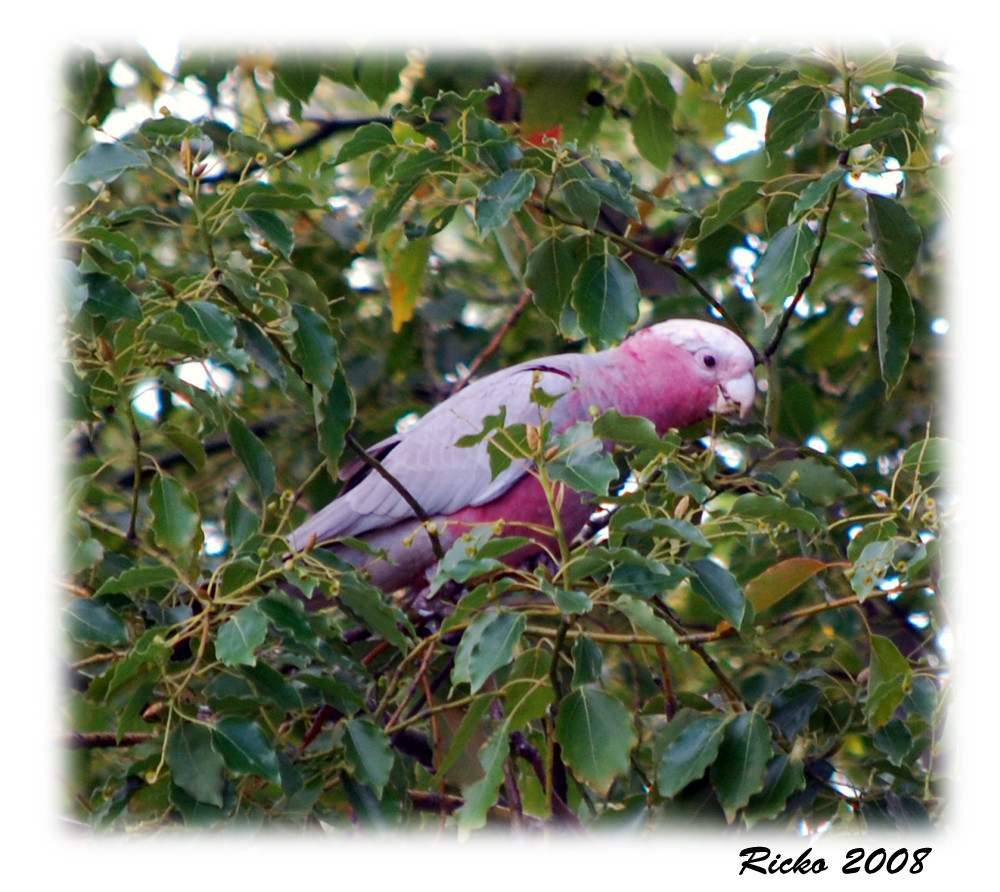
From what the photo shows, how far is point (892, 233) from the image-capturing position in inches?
112

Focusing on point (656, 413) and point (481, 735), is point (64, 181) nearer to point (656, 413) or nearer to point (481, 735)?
point (481, 735)

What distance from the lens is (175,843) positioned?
8.58 ft

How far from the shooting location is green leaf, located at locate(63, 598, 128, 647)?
2.57 meters

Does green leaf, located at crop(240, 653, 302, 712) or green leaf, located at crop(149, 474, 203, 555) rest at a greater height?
green leaf, located at crop(149, 474, 203, 555)

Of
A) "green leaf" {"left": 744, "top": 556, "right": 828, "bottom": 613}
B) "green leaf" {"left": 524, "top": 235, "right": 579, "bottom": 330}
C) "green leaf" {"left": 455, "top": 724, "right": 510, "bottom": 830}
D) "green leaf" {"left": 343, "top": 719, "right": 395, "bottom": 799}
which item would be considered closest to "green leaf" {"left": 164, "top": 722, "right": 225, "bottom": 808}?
"green leaf" {"left": 343, "top": 719, "right": 395, "bottom": 799}

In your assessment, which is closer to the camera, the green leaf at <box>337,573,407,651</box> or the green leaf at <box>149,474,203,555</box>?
the green leaf at <box>337,573,407,651</box>

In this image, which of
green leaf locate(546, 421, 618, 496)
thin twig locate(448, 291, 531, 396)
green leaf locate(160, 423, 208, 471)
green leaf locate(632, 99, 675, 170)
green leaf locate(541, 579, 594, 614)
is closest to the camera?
green leaf locate(541, 579, 594, 614)

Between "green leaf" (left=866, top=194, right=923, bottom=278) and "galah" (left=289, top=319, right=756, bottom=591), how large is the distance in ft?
3.74

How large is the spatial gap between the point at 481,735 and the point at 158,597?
1.05 m

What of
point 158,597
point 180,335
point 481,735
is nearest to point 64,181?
point 180,335

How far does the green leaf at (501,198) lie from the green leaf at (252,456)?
0.76m

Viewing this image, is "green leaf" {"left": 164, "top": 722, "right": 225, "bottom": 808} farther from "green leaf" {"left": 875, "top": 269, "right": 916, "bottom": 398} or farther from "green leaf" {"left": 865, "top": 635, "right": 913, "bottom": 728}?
"green leaf" {"left": 875, "top": 269, "right": 916, "bottom": 398}

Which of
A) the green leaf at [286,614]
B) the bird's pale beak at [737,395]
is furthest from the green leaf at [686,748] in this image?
the bird's pale beak at [737,395]

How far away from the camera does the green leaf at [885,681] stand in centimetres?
246
